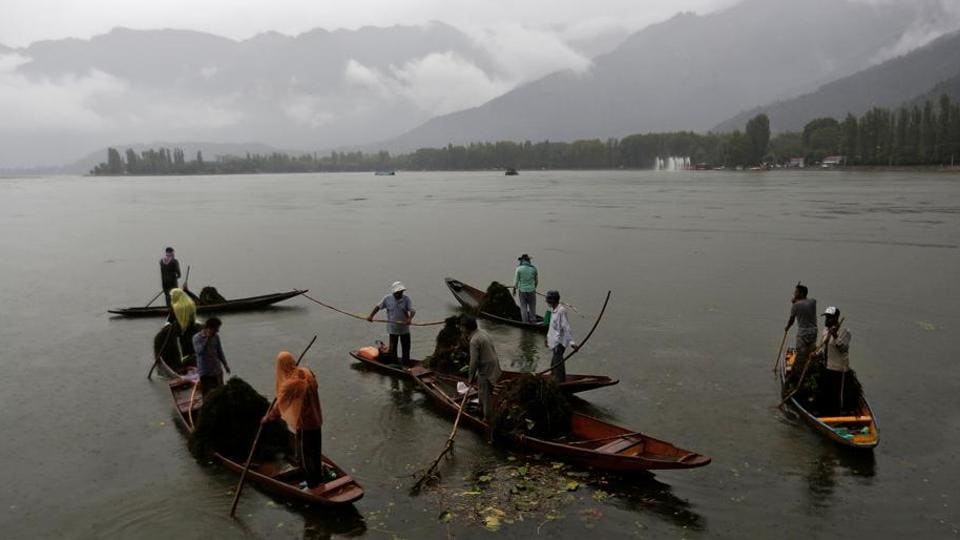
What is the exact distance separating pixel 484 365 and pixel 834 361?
20.7ft

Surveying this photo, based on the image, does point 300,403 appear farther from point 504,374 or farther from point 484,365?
point 504,374

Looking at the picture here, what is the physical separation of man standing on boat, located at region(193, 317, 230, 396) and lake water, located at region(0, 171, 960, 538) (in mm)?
1264

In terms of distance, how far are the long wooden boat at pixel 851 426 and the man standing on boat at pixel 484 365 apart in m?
5.82

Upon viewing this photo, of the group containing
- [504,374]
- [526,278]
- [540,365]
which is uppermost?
[526,278]

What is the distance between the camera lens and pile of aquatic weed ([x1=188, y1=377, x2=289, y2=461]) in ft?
38.7

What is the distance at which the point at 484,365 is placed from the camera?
1229 centimetres

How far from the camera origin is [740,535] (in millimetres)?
9758

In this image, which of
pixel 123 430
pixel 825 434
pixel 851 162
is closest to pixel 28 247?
pixel 123 430

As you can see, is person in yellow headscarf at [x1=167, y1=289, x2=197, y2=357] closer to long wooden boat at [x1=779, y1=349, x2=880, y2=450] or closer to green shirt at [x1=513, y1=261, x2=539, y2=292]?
green shirt at [x1=513, y1=261, x2=539, y2=292]

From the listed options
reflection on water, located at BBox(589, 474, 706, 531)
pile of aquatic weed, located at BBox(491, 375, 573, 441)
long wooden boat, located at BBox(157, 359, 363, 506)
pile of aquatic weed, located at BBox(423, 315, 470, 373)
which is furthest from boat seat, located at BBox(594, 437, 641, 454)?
pile of aquatic weed, located at BBox(423, 315, 470, 373)

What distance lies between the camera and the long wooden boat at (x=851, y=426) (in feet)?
38.4

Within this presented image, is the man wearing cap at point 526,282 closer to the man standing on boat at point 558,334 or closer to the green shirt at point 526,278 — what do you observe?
the green shirt at point 526,278

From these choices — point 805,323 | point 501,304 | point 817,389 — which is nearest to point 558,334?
point 817,389

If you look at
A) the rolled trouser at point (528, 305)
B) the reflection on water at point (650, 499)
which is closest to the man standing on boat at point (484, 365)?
the reflection on water at point (650, 499)
